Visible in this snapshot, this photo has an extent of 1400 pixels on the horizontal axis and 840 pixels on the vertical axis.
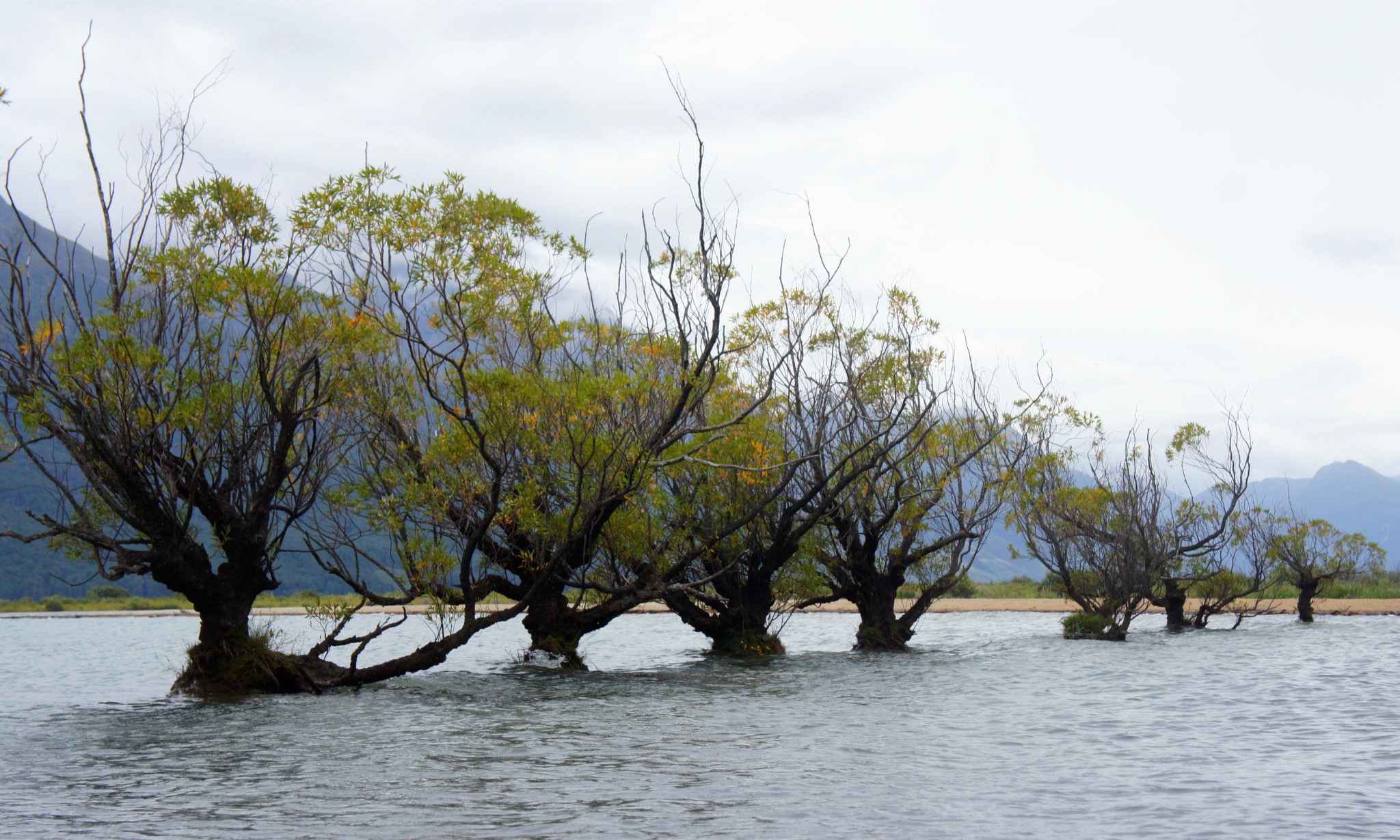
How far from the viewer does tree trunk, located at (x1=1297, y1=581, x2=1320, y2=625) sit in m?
42.7

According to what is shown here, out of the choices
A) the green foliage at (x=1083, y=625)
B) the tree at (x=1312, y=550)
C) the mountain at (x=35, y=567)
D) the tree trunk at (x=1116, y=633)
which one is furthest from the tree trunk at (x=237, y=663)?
the mountain at (x=35, y=567)

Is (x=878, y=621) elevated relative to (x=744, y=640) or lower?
elevated

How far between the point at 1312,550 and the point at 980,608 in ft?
90.9

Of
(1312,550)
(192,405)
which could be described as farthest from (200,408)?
(1312,550)

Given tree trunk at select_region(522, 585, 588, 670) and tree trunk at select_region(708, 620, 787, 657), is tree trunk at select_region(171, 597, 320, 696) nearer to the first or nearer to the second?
tree trunk at select_region(522, 585, 588, 670)

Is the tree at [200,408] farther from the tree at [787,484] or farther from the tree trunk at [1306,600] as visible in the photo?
the tree trunk at [1306,600]

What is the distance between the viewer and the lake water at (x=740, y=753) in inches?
427

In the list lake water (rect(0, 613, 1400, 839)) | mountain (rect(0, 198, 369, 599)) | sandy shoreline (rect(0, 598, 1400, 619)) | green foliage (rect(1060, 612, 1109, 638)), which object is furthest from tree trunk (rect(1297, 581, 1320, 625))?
mountain (rect(0, 198, 369, 599))

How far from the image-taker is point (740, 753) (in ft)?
49.1

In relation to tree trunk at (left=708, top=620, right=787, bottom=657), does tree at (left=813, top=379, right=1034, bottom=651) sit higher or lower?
higher

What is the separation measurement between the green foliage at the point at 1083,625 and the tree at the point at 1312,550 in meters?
8.50

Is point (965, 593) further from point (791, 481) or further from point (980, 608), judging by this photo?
point (791, 481)

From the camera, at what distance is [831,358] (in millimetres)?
31422

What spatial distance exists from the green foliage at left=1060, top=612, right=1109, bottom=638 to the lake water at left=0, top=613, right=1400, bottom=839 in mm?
8262
